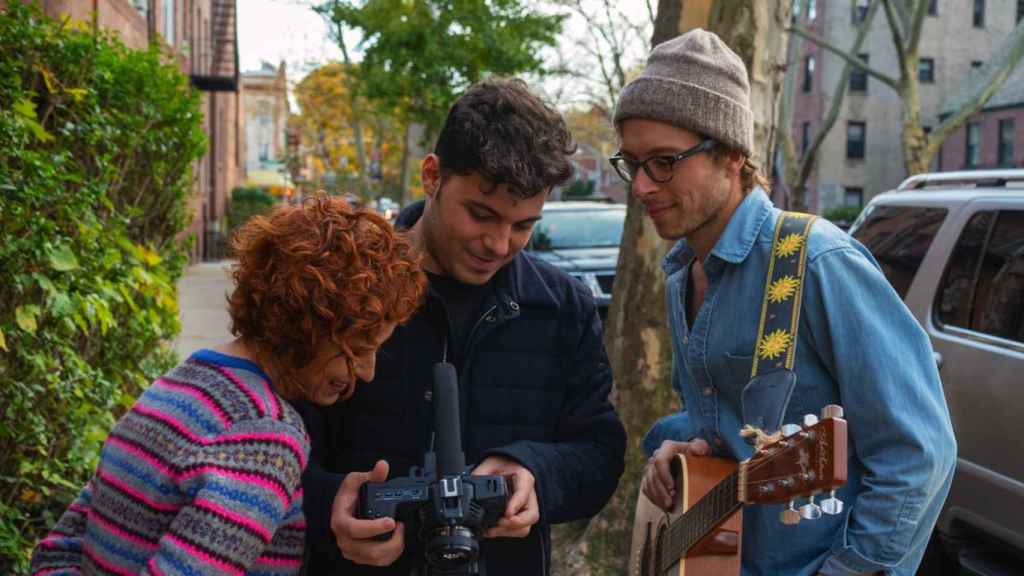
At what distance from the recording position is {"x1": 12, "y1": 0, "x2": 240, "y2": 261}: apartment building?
13.5m

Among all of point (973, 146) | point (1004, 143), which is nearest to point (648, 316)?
point (1004, 143)

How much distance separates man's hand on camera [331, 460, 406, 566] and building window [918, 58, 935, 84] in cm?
5056

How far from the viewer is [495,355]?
8.13ft

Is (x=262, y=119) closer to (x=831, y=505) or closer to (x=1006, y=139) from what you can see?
(x=1006, y=139)

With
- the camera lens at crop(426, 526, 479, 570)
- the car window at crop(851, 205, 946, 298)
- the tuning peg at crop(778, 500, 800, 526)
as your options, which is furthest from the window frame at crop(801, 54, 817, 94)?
the camera lens at crop(426, 526, 479, 570)

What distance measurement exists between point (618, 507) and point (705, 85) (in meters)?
3.41

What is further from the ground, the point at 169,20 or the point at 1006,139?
the point at 169,20

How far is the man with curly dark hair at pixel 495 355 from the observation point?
2.43 meters

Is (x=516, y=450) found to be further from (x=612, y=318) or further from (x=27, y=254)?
(x=612, y=318)

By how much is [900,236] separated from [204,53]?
2358cm

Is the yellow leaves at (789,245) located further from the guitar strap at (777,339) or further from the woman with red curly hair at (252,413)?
the woman with red curly hair at (252,413)

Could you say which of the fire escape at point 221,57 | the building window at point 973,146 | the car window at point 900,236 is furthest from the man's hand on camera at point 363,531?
the building window at point 973,146

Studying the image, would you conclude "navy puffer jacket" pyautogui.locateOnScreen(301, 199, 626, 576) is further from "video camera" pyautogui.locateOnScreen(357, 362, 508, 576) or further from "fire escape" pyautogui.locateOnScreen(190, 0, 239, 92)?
"fire escape" pyautogui.locateOnScreen(190, 0, 239, 92)

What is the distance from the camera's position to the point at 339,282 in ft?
6.44
